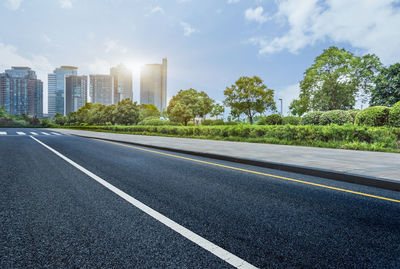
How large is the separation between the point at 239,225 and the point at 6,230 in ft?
9.33

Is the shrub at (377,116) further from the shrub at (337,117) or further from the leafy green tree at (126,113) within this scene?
the leafy green tree at (126,113)

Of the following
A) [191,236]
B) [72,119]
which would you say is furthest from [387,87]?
[72,119]

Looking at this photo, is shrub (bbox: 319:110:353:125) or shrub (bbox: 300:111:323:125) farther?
shrub (bbox: 300:111:323:125)

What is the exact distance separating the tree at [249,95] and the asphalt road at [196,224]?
3677cm

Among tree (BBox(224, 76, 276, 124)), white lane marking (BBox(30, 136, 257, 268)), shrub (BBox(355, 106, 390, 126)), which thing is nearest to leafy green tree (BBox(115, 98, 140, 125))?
tree (BBox(224, 76, 276, 124))

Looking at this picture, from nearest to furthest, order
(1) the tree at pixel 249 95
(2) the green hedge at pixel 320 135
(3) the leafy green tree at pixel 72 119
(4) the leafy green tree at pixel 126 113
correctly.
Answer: (2) the green hedge at pixel 320 135, (1) the tree at pixel 249 95, (4) the leafy green tree at pixel 126 113, (3) the leafy green tree at pixel 72 119

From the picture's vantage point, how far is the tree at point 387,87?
100ft

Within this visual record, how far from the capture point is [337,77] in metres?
34.7

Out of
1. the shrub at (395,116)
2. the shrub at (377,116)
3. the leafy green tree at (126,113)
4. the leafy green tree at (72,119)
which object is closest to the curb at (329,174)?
the shrub at (395,116)

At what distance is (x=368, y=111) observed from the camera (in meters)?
14.5

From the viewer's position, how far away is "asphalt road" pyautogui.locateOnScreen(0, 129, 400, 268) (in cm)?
230

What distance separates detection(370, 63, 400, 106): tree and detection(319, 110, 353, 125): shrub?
1718 centimetres

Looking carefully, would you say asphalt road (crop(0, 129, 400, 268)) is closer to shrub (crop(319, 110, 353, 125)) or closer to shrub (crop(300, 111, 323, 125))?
shrub (crop(319, 110, 353, 125))

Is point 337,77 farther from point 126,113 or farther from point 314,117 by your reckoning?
point 126,113
